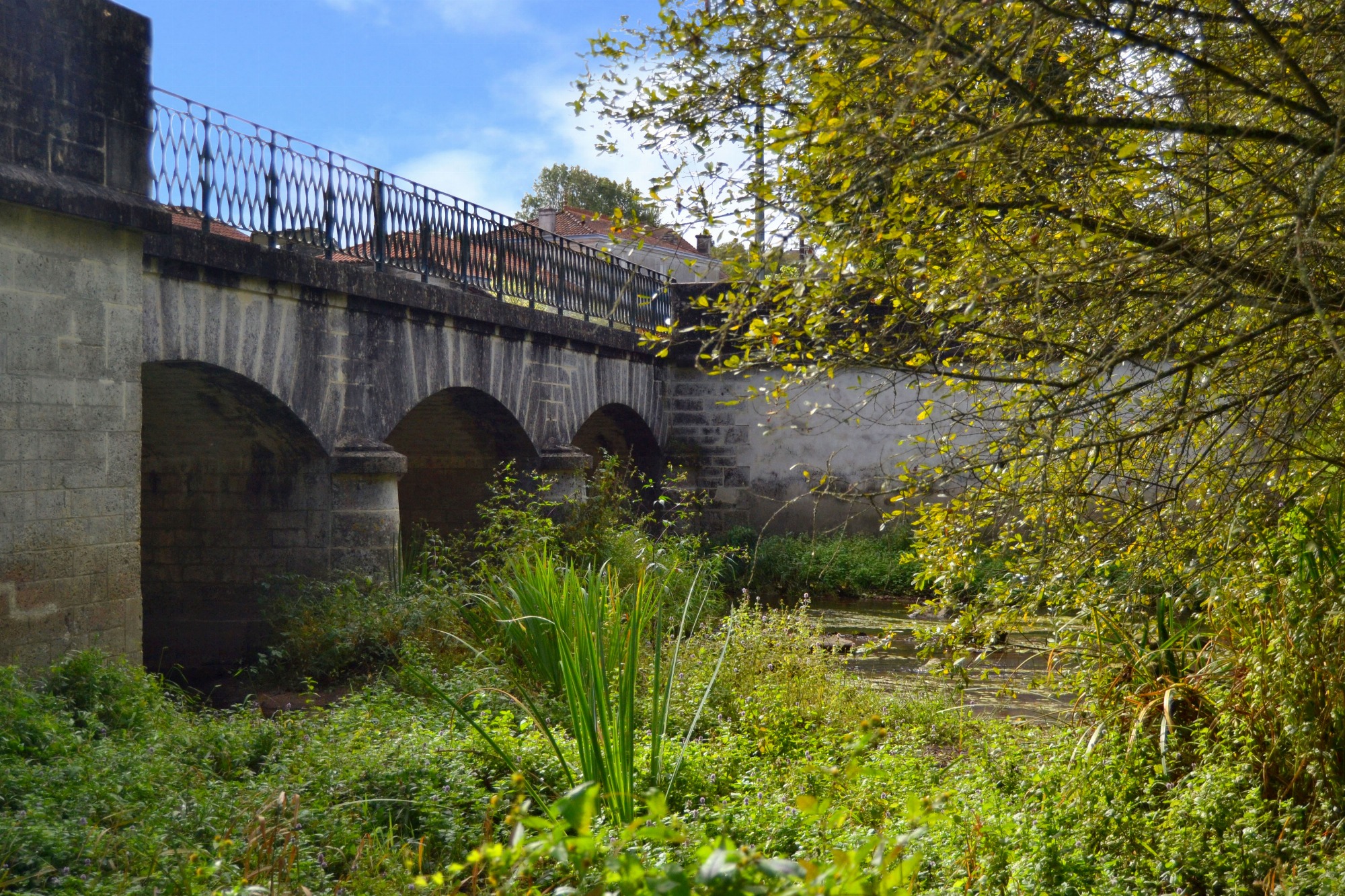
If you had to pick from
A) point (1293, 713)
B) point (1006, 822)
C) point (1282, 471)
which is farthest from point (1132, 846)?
point (1282, 471)

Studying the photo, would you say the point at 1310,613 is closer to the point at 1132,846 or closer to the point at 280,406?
the point at 1132,846

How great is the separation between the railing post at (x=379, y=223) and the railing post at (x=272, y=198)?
1164 millimetres

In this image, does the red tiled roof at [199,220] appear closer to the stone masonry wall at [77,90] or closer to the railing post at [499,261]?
the stone masonry wall at [77,90]

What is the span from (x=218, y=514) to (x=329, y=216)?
2.29 metres

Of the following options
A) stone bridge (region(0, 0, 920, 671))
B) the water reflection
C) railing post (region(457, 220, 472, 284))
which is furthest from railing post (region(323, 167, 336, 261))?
the water reflection

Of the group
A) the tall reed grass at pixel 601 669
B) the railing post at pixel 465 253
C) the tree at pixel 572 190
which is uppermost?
the tree at pixel 572 190

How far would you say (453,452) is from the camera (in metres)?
11.4

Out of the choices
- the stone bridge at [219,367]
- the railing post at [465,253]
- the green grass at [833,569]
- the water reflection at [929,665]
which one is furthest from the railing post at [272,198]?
the green grass at [833,569]

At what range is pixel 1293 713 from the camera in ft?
11.5

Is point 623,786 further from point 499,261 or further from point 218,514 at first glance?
point 499,261

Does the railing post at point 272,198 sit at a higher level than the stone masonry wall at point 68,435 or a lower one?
higher

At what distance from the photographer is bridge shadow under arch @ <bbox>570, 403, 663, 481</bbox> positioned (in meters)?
14.5

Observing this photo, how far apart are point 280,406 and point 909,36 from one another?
597 centimetres

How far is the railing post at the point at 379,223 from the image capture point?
8539mm
